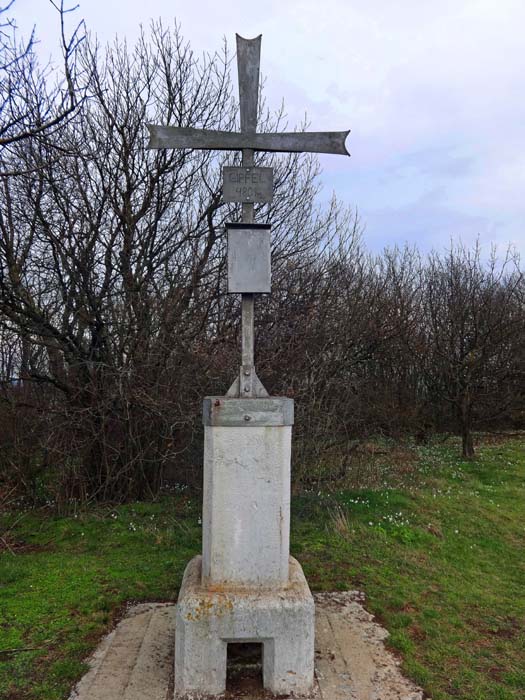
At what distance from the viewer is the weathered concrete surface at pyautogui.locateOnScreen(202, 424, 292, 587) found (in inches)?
131

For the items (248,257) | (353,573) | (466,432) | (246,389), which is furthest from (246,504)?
(466,432)

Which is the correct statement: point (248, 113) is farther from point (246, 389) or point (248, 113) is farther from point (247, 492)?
point (247, 492)

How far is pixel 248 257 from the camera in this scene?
3.46 meters

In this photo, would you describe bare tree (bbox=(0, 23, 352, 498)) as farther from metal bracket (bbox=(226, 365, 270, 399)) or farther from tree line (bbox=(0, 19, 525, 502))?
metal bracket (bbox=(226, 365, 270, 399))

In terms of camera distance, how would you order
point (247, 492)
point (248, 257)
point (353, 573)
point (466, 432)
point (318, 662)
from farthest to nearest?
1. point (466, 432)
2. point (353, 573)
3. point (318, 662)
4. point (248, 257)
5. point (247, 492)

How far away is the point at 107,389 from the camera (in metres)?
7.52

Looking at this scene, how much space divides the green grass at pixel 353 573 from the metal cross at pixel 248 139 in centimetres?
222

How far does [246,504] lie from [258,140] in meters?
2.25

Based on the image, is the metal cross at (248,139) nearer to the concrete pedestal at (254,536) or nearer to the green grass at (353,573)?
the concrete pedestal at (254,536)

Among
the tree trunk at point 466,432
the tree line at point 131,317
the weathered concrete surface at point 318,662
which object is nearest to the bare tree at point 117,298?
the tree line at point 131,317

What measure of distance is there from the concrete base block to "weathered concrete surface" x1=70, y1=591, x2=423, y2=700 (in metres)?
0.13

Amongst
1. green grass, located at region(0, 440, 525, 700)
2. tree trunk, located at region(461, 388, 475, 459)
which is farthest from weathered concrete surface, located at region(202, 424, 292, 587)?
tree trunk, located at region(461, 388, 475, 459)

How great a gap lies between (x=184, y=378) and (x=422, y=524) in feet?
11.3

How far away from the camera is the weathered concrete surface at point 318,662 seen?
323 centimetres
